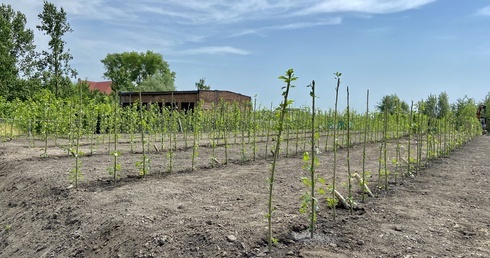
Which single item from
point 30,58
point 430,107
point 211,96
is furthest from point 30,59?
point 430,107

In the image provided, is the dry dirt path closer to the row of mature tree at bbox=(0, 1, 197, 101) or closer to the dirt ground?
the dirt ground

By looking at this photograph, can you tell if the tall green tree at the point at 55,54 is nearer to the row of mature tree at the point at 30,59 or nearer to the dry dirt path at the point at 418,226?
the row of mature tree at the point at 30,59

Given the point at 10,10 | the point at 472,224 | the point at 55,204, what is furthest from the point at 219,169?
the point at 10,10

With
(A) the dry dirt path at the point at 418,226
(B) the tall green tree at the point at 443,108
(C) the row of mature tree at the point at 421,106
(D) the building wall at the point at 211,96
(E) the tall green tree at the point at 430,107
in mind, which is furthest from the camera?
(D) the building wall at the point at 211,96

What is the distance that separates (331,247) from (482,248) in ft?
4.76

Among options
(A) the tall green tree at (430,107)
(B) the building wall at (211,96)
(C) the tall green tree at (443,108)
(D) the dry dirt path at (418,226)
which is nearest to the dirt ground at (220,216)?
(D) the dry dirt path at (418,226)

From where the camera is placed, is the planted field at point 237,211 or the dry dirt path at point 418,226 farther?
the planted field at point 237,211

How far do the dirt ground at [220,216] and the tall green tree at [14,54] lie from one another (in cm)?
2595

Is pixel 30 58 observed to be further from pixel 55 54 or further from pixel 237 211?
pixel 237 211

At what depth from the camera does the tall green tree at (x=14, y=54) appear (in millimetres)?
29078

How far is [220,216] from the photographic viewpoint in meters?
4.06

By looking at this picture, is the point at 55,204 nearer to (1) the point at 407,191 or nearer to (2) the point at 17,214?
(2) the point at 17,214

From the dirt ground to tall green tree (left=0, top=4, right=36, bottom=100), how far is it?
25.9 metres

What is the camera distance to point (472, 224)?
4.17 m
